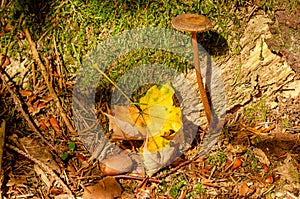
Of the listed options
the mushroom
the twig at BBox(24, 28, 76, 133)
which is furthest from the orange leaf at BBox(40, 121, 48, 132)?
the mushroom

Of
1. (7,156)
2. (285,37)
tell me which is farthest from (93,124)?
(285,37)

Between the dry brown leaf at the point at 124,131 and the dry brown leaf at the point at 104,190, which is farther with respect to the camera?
the dry brown leaf at the point at 124,131

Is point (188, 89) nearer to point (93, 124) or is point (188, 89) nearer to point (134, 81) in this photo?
point (134, 81)

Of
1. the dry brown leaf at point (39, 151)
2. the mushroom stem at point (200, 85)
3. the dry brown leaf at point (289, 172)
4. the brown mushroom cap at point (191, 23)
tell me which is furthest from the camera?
the dry brown leaf at point (289, 172)

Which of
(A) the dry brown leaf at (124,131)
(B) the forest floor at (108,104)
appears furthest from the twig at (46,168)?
(A) the dry brown leaf at (124,131)

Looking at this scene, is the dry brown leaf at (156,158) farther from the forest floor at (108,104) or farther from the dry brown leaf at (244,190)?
the dry brown leaf at (244,190)

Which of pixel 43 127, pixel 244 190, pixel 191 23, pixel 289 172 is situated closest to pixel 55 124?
pixel 43 127

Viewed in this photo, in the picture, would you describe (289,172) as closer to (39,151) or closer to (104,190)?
(104,190)
